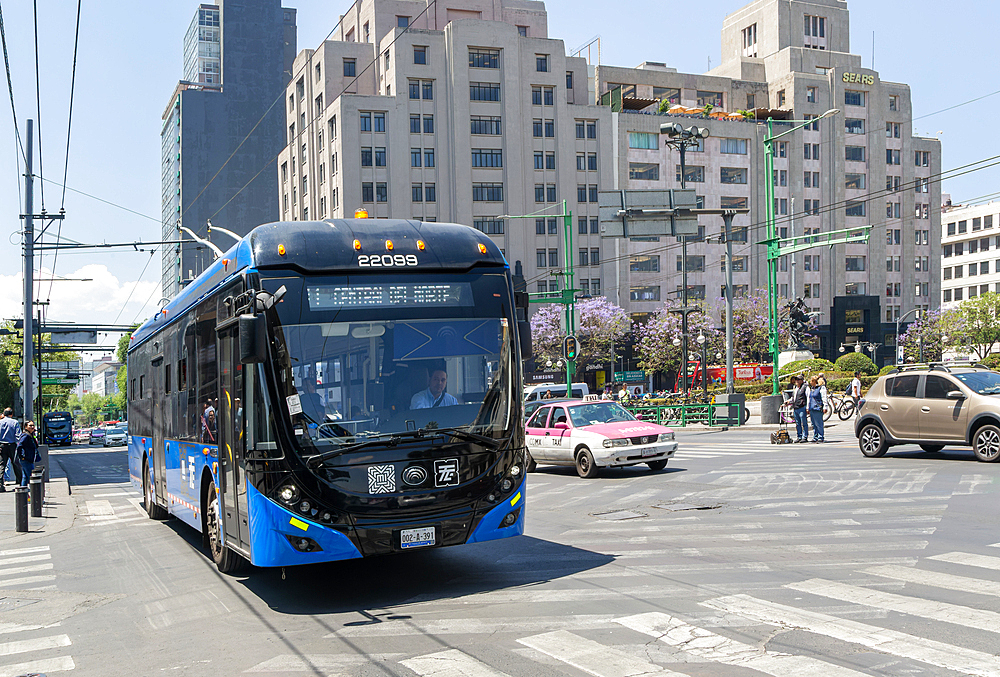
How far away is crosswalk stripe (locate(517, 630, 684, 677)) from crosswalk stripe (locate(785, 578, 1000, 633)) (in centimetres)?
227

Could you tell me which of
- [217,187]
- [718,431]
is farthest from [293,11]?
[718,431]

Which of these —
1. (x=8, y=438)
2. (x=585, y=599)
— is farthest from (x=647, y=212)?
(x=585, y=599)

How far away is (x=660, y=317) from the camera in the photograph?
78375mm

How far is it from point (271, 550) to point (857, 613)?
4586 mm

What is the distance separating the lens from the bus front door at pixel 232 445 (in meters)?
8.45

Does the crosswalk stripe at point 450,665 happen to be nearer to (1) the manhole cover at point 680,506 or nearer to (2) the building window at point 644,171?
(1) the manhole cover at point 680,506

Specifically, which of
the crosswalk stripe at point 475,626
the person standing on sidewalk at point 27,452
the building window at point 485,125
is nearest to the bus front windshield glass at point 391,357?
the crosswalk stripe at point 475,626

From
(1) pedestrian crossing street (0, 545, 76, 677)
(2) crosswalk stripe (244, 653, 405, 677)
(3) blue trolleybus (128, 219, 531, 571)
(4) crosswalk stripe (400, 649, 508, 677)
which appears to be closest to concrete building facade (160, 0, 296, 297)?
(1) pedestrian crossing street (0, 545, 76, 677)

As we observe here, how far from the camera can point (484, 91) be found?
78500 millimetres

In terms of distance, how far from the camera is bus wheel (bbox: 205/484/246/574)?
9797 millimetres

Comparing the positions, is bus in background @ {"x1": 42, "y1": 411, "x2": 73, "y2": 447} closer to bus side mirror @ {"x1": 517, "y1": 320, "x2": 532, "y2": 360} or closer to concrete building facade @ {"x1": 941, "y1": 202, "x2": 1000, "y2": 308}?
bus side mirror @ {"x1": 517, "y1": 320, "x2": 532, "y2": 360}

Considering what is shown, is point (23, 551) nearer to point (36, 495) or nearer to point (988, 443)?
point (36, 495)

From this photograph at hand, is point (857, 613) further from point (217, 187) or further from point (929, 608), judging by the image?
point (217, 187)

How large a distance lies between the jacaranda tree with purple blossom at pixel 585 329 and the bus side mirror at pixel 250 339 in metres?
67.4
